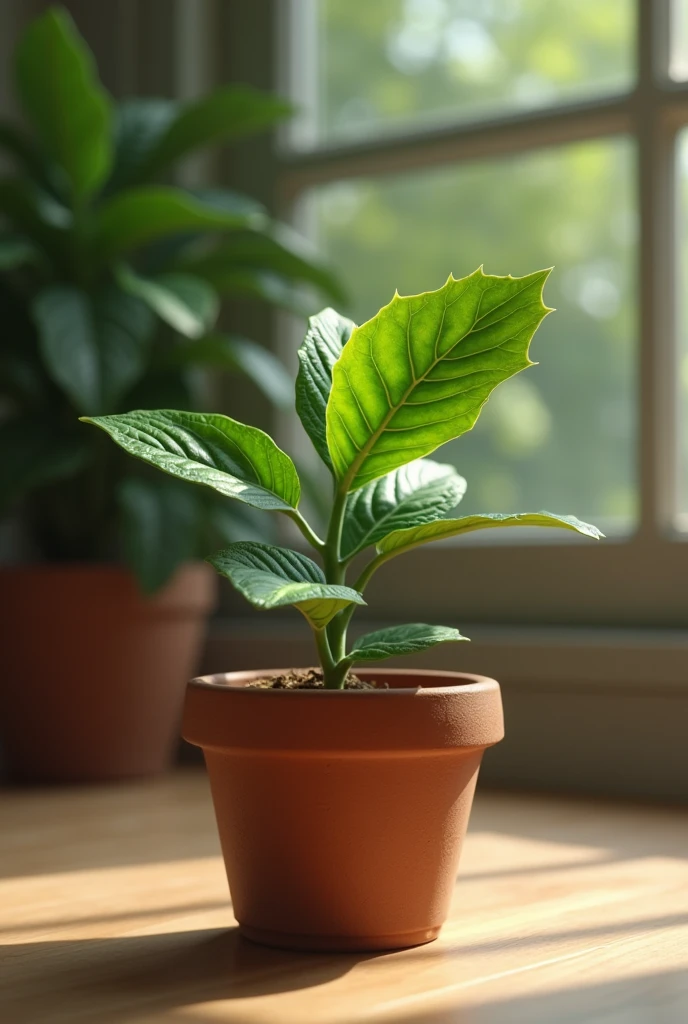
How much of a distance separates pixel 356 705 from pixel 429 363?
245 mm

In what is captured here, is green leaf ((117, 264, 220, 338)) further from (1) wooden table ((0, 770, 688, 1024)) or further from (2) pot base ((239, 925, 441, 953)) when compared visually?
(2) pot base ((239, 925, 441, 953))

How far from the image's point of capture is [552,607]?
1.91 metres

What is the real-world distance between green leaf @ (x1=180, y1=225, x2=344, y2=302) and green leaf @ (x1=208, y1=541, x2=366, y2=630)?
3.65 feet

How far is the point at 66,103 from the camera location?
1864 mm

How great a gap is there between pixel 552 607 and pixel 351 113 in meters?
1.02

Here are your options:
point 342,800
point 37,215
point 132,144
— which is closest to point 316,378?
point 342,800

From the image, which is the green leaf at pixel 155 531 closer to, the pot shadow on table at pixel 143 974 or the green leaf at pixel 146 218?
the green leaf at pixel 146 218

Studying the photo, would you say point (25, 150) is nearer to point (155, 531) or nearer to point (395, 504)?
point (155, 531)

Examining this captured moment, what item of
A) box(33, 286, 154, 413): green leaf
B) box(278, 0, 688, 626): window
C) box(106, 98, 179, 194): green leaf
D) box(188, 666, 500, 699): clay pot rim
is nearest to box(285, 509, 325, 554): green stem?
box(188, 666, 500, 699): clay pot rim

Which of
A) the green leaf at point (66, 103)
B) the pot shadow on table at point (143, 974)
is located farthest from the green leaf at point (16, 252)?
the pot shadow on table at point (143, 974)

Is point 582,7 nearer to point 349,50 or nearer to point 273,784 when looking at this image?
point 349,50

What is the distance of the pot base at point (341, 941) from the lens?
2.97ft

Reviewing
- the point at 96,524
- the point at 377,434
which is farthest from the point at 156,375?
the point at 377,434

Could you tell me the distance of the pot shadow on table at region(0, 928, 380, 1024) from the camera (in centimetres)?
79
